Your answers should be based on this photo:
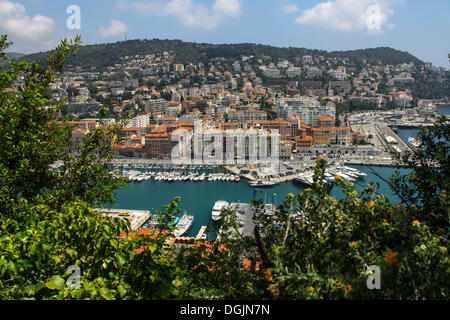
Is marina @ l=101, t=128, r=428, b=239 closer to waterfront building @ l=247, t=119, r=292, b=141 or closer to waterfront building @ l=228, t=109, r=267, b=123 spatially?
waterfront building @ l=247, t=119, r=292, b=141

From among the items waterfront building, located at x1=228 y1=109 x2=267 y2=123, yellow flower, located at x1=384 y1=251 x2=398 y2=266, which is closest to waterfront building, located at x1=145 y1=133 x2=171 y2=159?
waterfront building, located at x1=228 y1=109 x2=267 y2=123

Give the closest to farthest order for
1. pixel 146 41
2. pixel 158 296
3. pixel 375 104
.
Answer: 1. pixel 158 296
2. pixel 375 104
3. pixel 146 41

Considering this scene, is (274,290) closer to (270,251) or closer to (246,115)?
(270,251)

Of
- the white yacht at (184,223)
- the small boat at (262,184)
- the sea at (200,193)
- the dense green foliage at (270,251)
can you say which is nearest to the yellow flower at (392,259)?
the dense green foliage at (270,251)
